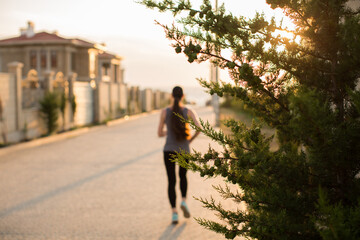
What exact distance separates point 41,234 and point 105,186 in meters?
3.22

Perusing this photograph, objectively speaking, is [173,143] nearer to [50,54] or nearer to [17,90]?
[17,90]

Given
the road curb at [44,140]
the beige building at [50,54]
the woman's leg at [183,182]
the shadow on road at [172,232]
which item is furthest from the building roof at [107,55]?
the shadow on road at [172,232]

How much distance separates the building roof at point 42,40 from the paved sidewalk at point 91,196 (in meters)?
26.8

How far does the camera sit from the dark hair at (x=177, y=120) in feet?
21.6

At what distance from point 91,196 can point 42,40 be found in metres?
34.3

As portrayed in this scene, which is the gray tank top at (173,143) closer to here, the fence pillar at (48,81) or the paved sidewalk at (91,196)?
the paved sidewalk at (91,196)

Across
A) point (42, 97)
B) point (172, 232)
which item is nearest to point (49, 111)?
point (42, 97)

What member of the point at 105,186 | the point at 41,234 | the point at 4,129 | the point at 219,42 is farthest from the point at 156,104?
the point at 219,42

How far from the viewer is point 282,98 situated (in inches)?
110

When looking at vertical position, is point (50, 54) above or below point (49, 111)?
above

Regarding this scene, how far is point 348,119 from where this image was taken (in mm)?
2498

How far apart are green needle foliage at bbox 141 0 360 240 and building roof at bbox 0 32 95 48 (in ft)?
126

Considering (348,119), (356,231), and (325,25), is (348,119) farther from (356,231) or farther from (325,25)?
(356,231)

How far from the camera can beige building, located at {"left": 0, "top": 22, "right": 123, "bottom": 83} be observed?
39875 mm
